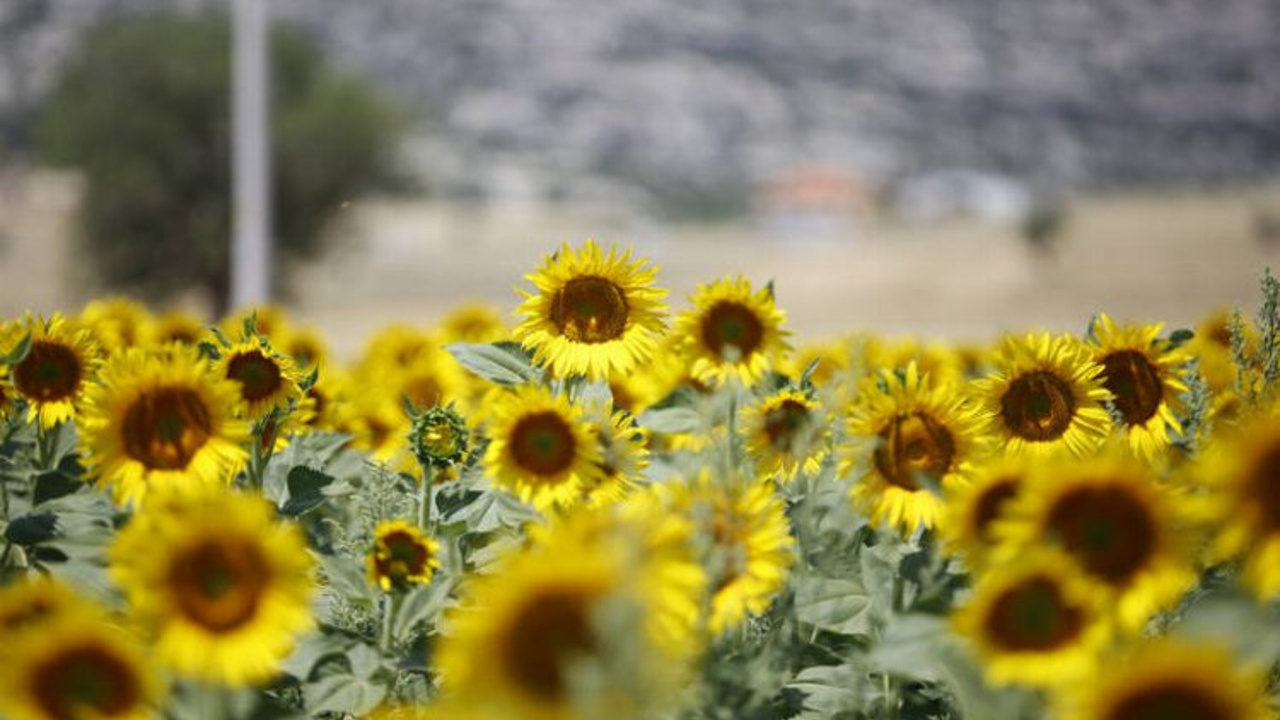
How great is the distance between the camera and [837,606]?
7.80 feet

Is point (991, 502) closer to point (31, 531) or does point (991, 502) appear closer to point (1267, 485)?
point (1267, 485)

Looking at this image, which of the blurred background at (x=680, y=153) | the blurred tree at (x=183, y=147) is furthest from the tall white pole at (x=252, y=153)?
the blurred tree at (x=183, y=147)

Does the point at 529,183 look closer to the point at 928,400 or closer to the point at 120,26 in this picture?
the point at 120,26

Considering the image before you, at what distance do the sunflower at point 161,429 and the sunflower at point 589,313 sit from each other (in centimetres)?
75

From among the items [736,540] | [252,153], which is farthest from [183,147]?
[736,540]

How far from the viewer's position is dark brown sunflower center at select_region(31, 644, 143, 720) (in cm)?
184

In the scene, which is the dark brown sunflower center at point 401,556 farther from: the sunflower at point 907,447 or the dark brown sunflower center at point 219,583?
the sunflower at point 907,447

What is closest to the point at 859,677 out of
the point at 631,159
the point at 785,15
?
the point at 631,159

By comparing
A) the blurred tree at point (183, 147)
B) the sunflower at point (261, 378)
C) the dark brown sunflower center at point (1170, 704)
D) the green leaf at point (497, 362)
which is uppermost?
the blurred tree at point (183, 147)

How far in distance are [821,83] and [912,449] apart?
106621mm

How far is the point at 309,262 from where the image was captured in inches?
1270

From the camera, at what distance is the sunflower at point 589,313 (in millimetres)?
2896

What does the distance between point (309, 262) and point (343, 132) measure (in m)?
3.89

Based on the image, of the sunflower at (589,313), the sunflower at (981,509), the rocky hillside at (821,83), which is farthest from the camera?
the rocky hillside at (821,83)
